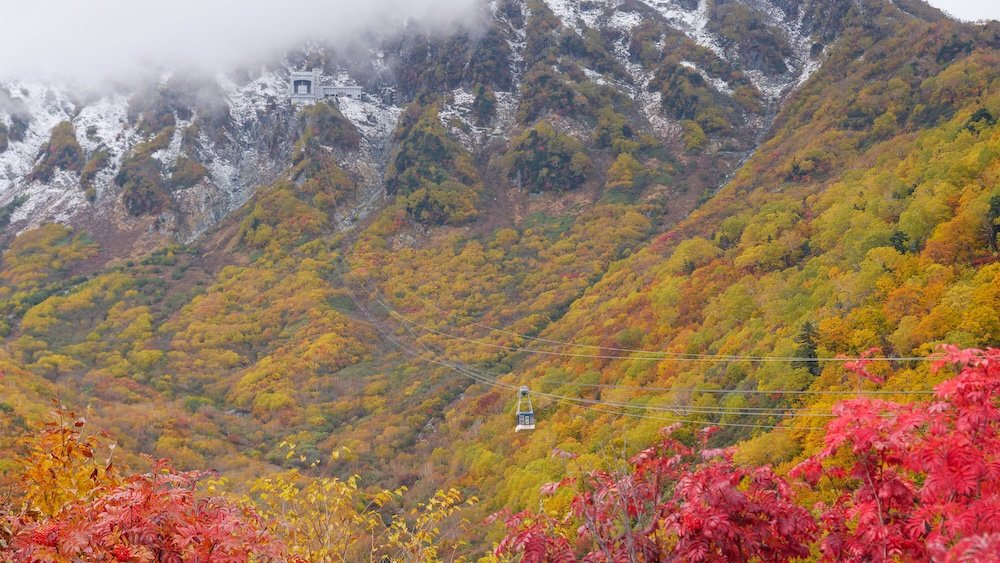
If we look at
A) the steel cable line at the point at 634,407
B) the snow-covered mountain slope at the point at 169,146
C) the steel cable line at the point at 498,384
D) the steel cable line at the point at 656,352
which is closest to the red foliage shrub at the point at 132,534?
the steel cable line at the point at 656,352

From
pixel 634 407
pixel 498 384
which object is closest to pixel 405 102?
pixel 498 384

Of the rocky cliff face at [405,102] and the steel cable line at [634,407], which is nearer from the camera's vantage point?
the steel cable line at [634,407]

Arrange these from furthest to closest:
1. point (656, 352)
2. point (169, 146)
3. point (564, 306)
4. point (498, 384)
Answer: point (169, 146) → point (564, 306) → point (498, 384) → point (656, 352)

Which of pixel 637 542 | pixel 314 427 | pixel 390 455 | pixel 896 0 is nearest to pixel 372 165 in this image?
pixel 314 427

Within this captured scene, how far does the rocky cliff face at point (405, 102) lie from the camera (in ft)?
339

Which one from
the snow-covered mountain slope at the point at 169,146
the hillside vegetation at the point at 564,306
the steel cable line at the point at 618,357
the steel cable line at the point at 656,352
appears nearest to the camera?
the hillside vegetation at the point at 564,306

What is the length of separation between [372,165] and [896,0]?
3496 inches

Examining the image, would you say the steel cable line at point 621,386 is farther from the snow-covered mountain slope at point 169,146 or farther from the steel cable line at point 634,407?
the snow-covered mountain slope at point 169,146

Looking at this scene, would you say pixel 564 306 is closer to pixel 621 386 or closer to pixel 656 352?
pixel 656 352

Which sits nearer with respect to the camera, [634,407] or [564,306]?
[634,407]

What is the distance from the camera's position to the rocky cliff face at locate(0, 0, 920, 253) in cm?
10319

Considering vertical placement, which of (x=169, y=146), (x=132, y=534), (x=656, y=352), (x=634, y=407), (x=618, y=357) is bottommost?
(x=169, y=146)

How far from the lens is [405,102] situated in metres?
123

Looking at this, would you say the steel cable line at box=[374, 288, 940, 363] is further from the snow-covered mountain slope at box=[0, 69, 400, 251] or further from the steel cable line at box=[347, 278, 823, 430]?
the snow-covered mountain slope at box=[0, 69, 400, 251]
